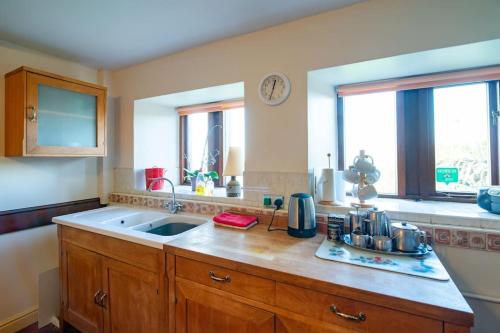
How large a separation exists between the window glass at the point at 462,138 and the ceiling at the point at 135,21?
3.00 ft

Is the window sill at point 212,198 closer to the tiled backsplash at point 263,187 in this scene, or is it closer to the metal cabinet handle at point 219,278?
the tiled backsplash at point 263,187

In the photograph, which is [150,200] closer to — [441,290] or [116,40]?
[116,40]

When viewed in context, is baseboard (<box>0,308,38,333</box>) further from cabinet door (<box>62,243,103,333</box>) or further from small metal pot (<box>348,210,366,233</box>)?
small metal pot (<box>348,210,366,233</box>)

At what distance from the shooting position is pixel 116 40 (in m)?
1.72

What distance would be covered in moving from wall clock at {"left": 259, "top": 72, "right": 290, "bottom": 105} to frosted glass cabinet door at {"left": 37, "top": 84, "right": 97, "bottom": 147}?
1448 millimetres

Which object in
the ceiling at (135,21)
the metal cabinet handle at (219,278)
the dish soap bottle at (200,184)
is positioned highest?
the ceiling at (135,21)

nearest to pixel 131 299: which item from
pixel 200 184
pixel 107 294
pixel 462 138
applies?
pixel 107 294

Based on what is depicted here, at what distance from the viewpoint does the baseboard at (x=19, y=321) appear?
5.54 ft

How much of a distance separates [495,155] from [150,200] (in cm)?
247

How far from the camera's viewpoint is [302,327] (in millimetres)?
861

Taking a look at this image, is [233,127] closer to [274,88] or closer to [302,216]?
[274,88]

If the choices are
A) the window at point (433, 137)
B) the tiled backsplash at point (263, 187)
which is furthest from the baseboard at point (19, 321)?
the window at point (433, 137)

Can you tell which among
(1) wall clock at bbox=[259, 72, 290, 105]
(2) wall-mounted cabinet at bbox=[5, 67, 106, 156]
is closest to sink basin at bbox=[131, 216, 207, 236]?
(2) wall-mounted cabinet at bbox=[5, 67, 106, 156]

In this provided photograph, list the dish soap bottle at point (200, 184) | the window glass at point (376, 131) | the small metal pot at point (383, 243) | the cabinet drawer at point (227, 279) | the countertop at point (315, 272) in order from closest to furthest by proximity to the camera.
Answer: the countertop at point (315, 272) < the cabinet drawer at point (227, 279) < the small metal pot at point (383, 243) < the window glass at point (376, 131) < the dish soap bottle at point (200, 184)
